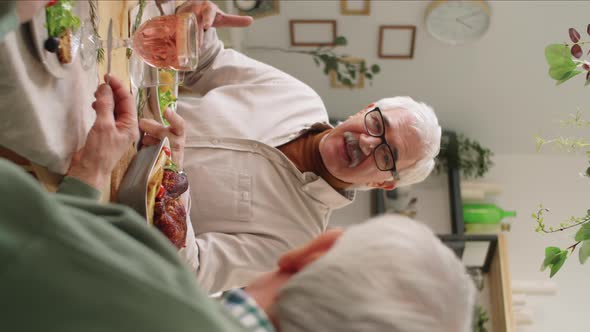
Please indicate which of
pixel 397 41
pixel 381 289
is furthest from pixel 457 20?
pixel 381 289

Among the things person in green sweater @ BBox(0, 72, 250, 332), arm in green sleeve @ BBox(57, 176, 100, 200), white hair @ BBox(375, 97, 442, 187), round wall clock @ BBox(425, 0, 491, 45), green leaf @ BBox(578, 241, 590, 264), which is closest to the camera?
person in green sweater @ BBox(0, 72, 250, 332)

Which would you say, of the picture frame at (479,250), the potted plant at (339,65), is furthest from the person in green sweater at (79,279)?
the potted plant at (339,65)

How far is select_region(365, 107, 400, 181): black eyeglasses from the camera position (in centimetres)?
180

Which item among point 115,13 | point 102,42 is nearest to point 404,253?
point 102,42

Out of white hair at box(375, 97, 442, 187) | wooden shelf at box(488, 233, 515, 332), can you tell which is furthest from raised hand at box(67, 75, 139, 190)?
wooden shelf at box(488, 233, 515, 332)

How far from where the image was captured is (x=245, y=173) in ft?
5.95

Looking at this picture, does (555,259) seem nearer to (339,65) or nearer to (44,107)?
(44,107)

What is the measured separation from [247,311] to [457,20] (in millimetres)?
3037

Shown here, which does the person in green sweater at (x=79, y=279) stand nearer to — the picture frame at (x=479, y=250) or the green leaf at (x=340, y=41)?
the picture frame at (x=479, y=250)

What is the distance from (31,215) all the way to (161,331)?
0.19 meters

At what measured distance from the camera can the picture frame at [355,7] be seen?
3.52m

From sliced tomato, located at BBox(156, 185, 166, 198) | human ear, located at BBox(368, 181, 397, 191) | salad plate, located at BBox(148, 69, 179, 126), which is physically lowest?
human ear, located at BBox(368, 181, 397, 191)

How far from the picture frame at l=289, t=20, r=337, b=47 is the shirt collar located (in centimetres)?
296

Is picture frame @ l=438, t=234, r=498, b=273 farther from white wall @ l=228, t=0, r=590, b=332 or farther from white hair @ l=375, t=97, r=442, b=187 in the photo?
white hair @ l=375, t=97, r=442, b=187
